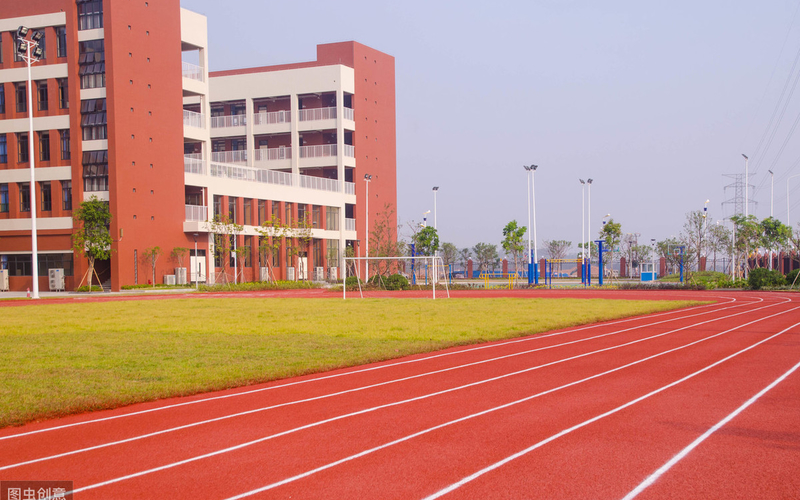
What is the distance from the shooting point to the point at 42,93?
43094 millimetres

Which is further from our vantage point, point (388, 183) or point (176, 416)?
point (388, 183)

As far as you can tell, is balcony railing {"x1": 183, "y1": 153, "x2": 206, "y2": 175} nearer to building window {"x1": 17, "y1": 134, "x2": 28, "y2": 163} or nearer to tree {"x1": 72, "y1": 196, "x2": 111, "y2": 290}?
tree {"x1": 72, "y1": 196, "x2": 111, "y2": 290}

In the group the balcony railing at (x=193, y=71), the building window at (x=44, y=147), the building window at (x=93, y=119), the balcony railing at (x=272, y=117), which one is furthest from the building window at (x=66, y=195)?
the balcony railing at (x=272, y=117)

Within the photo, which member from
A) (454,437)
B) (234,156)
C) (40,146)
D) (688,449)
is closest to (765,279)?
(688,449)

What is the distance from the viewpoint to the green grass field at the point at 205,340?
9727 millimetres

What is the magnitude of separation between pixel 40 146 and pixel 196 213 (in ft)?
35.3

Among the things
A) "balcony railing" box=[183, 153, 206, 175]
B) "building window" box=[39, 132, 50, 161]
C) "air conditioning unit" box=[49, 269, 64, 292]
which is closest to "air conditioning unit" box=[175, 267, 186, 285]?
"air conditioning unit" box=[49, 269, 64, 292]

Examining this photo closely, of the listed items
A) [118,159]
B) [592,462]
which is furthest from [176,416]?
[118,159]

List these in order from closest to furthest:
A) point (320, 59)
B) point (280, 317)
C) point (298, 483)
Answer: point (298, 483) < point (280, 317) < point (320, 59)

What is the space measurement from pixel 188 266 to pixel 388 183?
24.2 meters

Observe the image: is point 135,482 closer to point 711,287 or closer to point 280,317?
point 280,317

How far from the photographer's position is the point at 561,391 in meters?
9.55

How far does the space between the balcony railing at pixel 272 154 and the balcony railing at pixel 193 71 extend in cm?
1259

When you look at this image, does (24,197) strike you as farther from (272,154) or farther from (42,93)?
(272,154)
